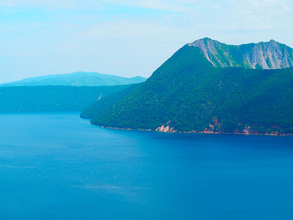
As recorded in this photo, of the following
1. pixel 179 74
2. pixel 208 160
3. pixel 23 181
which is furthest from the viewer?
pixel 179 74

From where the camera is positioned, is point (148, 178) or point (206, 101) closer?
point (148, 178)

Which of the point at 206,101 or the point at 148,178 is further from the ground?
the point at 206,101

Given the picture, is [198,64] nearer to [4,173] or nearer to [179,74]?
[179,74]

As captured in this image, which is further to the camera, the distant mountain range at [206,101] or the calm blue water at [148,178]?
the distant mountain range at [206,101]

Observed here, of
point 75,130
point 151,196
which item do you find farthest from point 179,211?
point 75,130
